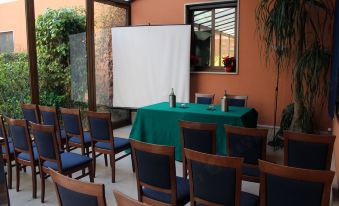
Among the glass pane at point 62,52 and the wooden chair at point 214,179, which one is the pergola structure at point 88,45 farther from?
the wooden chair at point 214,179

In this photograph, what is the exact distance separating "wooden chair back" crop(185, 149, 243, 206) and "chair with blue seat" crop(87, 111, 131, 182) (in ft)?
5.33

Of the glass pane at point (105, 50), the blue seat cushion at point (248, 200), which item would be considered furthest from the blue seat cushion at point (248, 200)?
the glass pane at point (105, 50)

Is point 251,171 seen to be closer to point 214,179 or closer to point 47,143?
point 214,179

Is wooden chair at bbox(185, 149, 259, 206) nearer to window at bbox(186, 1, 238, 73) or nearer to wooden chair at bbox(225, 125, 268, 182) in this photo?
wooden chair at bbox(225, 125, 268, 182)

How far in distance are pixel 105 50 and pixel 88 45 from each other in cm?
65

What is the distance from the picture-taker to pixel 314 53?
13.6 ft

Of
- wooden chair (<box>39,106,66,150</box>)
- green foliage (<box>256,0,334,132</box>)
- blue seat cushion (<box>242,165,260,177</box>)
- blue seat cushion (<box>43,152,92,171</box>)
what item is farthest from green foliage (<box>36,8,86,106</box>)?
blue seat cushion (<box>242,165,260,177</box>)

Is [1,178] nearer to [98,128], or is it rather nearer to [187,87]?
[98,128]

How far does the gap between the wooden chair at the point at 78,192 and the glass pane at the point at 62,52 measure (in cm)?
346

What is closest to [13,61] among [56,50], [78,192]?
[56,50]

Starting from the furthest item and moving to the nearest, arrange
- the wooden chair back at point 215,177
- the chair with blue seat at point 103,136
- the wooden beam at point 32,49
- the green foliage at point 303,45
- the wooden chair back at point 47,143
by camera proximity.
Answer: the wooden beam at point 32,49
the green foliage at point 303,45
the chair with blue seat at point 103,136
the wooden chair back at point 47,143
the wooden chair back at point 215,177

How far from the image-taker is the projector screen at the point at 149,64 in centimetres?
580

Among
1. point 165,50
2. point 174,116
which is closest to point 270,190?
point 174,116

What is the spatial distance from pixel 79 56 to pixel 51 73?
69 cm
